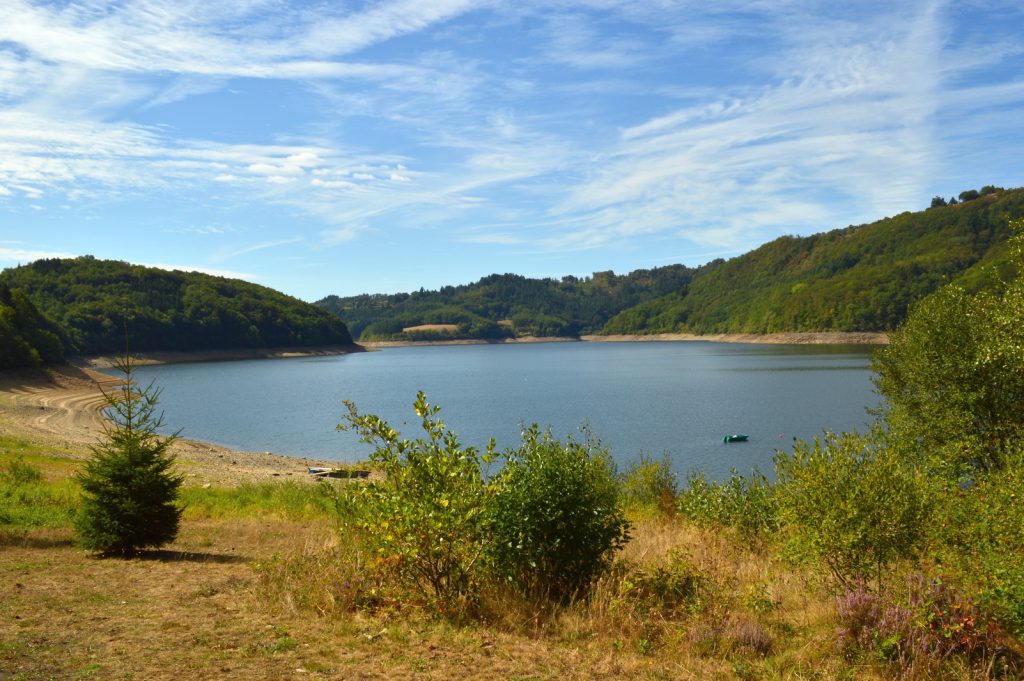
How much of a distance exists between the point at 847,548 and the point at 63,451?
100 feet

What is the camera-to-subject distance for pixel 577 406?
64.7 metres

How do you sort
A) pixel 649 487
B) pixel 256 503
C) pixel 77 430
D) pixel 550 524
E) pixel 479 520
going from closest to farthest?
pixel 479 520
pixel 550 524
pixel 256 503
pixel 649 487
pixel 77 430

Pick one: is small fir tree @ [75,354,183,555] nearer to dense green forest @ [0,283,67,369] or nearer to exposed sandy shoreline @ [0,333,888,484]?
exposed sandy shoreline @ [0,333,888,484]

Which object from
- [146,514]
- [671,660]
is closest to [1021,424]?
[671,660]

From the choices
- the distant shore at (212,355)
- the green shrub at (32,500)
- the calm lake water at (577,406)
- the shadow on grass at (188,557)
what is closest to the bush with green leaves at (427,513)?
the shadow on grass at (188,557)

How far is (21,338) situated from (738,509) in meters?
72.2

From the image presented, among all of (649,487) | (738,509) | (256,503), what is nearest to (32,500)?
(256,503)

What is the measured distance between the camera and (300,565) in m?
9.08

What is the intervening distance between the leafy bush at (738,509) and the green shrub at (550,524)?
4683mm

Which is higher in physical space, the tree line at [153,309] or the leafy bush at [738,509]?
the tree line at [153,309]

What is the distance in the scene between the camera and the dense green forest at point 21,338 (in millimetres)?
61938

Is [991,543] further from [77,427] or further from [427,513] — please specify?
[77,427]

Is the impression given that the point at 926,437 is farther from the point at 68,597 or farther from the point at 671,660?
the point at 68,597

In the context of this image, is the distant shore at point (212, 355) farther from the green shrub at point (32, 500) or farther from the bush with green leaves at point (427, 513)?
the bush with green leaves at point (427, 513)
